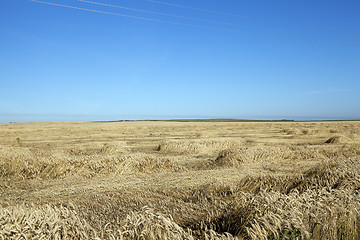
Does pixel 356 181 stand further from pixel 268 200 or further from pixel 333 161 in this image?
pixel 268 200

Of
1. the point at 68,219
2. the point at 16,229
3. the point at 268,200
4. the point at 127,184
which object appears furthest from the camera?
the point at 127,184

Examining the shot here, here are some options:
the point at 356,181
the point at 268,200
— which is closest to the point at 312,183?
the point at 356,181

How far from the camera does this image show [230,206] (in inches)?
162

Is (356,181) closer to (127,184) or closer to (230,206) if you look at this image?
(230,206)

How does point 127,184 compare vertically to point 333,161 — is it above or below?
below

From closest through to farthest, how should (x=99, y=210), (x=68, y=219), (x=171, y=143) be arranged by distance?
(x=68, y=219)
(x=99, y=210)
(x=171, y=143)

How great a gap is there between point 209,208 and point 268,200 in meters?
0.91

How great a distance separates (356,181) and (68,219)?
5321mm

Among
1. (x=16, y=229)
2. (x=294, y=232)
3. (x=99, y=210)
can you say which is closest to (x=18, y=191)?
(x=99, y=210)

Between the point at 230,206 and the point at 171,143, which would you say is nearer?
the point at 230,206

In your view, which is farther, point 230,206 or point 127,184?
point 127,184

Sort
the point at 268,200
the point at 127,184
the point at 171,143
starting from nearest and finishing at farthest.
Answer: the point at 268,200, the point at 127,184, the point at 171,143

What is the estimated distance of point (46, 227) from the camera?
333cm

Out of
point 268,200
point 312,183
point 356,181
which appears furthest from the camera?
point 312,183
